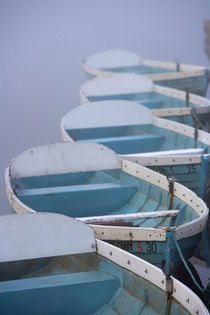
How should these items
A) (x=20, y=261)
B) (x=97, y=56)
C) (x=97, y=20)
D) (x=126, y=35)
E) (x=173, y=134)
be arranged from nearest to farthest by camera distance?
(x=20, y=261), (x=173, y=134), (x=97, y=56), (x=126, y=35), (x=97, y=20)

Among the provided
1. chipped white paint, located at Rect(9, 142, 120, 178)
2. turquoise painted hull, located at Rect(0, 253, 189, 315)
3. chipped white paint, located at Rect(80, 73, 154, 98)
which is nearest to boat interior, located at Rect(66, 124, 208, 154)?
chipped white paint, located at Rect(9, 142, 120, 178)

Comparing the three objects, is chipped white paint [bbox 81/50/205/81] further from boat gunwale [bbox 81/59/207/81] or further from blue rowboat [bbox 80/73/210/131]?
blue rowboat [bbox 80/73/210/131]

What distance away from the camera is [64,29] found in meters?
21.1

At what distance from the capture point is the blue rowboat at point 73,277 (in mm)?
3807

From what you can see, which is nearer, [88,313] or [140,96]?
[88,313]

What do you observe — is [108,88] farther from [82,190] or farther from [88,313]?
[88,313]

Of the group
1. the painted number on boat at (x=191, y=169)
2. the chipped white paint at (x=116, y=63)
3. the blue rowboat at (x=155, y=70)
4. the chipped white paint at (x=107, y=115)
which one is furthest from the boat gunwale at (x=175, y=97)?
the painted number on boat at (x=191, y=169)

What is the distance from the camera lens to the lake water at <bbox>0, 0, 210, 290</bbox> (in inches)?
462

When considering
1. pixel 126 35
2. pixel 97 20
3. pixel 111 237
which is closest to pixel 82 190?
pixel 111 237

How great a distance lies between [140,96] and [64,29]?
12.5 meters

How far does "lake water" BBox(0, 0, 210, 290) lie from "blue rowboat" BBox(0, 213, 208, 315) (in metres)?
3.58

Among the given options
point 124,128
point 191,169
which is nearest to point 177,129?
point 124,128

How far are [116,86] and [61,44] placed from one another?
34.2 ft

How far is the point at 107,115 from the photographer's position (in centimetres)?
763
